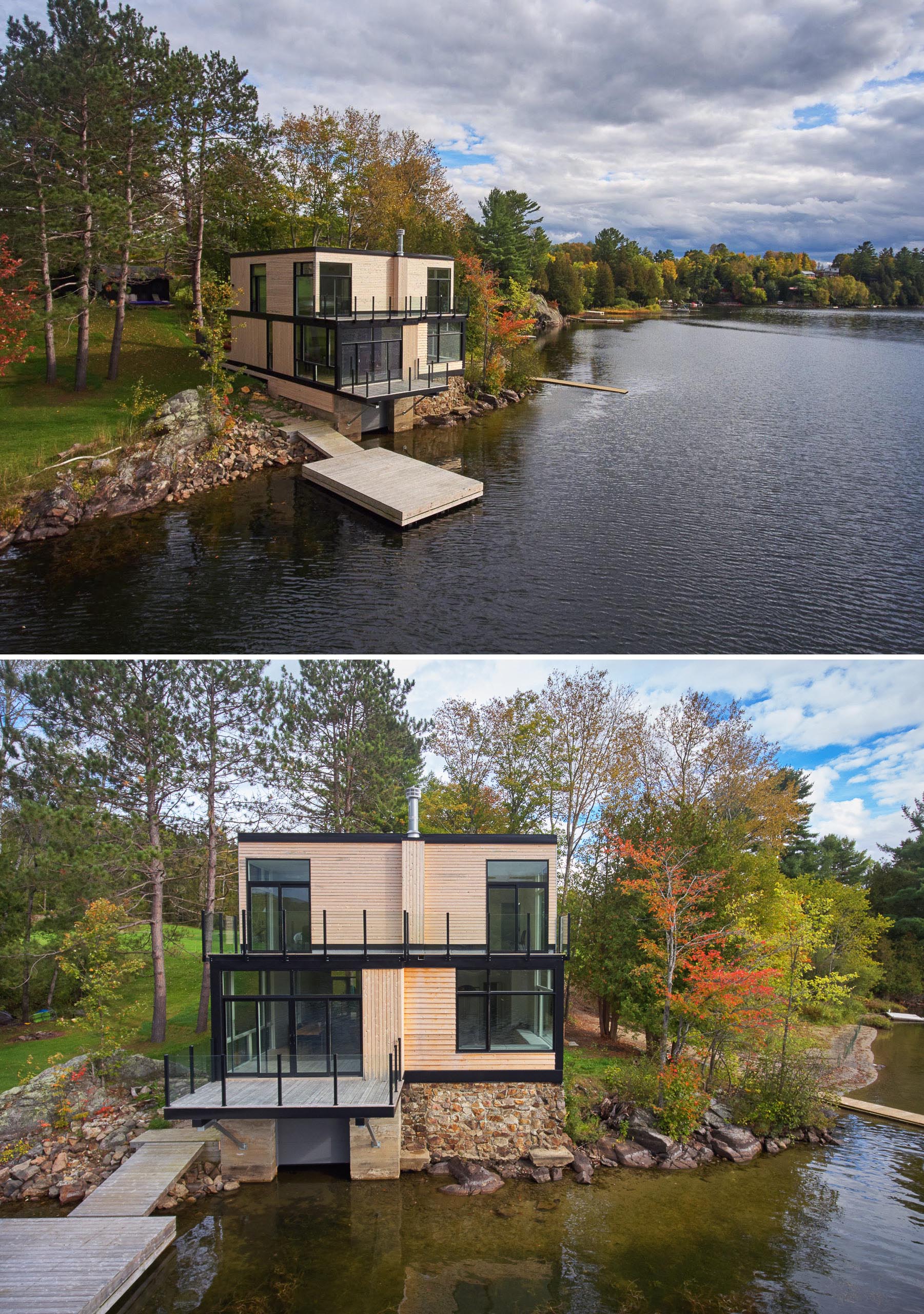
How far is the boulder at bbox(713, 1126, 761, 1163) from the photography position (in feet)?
52.2

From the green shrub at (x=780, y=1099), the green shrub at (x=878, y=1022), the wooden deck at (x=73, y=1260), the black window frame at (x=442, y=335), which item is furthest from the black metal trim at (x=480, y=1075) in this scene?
the black window frame at (x=442, y=335)

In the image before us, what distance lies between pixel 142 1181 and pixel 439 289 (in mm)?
32816

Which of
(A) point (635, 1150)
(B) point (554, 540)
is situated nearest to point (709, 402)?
(B) point (554, 540)

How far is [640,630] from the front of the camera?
64.3ft

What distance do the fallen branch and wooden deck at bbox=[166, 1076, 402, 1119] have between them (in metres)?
18.3

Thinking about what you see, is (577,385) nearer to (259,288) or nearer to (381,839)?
(259,288)

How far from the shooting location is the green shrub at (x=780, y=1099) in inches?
675

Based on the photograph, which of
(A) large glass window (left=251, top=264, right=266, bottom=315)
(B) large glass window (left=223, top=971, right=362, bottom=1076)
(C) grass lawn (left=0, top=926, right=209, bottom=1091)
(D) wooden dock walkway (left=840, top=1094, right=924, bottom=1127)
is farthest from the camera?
(A) large glass window (left=251, top=264, right=266, bottom=315)

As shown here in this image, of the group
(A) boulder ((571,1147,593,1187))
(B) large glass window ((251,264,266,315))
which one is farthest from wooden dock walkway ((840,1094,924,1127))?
(B) large glass window ((251,264,266,315))

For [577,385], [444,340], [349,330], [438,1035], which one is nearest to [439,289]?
[444,340]

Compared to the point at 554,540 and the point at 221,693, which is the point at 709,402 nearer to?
the point at 554,540

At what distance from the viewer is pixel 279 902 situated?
15516 millimetres

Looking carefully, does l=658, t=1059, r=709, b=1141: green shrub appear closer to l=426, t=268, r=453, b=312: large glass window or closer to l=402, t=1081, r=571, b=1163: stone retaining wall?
l=402, t=1081, r=571, b=1163: stone retaining wall

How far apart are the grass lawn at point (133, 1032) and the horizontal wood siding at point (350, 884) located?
544cm
